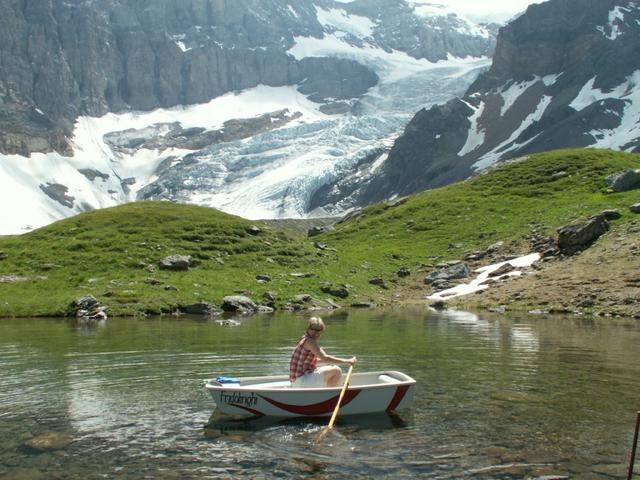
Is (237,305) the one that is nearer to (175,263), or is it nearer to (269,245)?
(175,263)

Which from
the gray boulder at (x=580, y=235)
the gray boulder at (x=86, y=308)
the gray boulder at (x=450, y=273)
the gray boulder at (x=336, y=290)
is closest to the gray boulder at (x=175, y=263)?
the gray boulder at (x=86, y=308)

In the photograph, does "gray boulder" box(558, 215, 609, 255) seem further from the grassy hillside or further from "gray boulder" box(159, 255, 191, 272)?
"gray boulder" box(159, 255, 191, 272)

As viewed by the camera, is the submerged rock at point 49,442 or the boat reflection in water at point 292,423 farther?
the boat reflection in water at point 292,423

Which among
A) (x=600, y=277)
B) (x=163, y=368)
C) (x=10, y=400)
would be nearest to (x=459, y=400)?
(x=163, y=368)

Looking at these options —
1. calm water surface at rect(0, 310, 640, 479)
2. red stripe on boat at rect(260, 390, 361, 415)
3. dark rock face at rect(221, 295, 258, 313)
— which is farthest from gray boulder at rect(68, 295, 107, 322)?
red stripe on boat at rect(260, 390, 361, 415)

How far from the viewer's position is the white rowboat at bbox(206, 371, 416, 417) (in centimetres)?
1725

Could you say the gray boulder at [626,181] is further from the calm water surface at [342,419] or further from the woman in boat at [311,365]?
the woman in boat at [311,365]

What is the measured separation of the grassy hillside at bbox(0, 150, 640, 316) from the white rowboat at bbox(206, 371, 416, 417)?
31743 mm

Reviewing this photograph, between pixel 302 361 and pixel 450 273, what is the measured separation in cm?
4548

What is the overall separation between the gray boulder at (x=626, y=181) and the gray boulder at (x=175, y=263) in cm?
5064

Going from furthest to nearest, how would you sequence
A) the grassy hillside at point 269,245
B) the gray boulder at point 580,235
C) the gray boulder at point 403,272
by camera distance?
1. the gray boulder at point 403,272
2. the gray boulder at point 580,235
3. the grassy hillside at point 269,245

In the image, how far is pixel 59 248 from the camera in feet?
204

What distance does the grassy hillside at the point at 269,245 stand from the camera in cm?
5272

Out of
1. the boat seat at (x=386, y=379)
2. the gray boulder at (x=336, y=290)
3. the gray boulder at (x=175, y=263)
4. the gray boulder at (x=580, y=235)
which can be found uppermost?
the gray boulder at (x=580, y=235)
